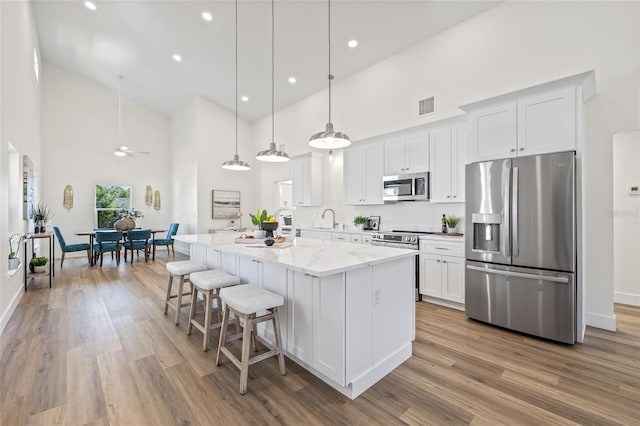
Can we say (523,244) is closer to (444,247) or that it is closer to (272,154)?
(444,247)

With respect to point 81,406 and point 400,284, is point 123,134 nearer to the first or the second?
point 81,406

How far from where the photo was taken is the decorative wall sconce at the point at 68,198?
7293 mm

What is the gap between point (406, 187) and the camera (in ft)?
14.1

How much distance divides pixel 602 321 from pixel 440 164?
96.1 inches

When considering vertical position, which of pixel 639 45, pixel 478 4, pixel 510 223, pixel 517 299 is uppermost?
pixel 478 4

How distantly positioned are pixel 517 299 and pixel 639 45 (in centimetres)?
276

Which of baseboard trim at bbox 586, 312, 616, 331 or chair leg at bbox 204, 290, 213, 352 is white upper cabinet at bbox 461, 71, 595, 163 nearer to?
baseboard trim at bbox 586, 312, 616, 331

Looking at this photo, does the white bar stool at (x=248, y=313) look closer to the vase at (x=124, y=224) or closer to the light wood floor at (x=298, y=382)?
the light wood floor at (x=298, y=382)

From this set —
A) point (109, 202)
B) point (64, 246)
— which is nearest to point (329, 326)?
point (64, 246)

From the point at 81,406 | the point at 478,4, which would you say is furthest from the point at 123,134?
the point at 478,4

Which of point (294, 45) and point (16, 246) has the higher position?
point (294, 45)

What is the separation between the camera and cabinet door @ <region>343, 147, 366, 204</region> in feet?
16.4

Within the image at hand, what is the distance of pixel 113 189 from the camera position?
26.2ft

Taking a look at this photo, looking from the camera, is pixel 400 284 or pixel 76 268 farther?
pixel 76 268
